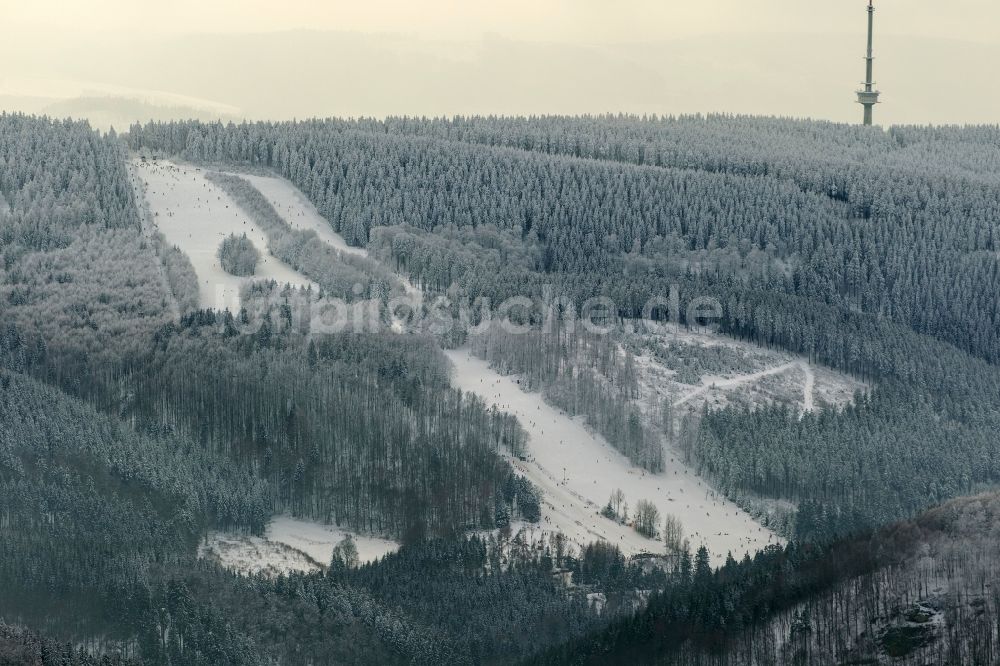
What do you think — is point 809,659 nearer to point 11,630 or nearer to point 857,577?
point 857,577

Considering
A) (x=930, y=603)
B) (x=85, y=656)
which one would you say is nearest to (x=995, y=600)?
(x=930, y=603)

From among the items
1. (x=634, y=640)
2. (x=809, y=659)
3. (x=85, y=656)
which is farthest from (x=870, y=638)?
(x=85, y=656)

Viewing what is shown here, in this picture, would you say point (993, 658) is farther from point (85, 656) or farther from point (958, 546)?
point (85, 656)

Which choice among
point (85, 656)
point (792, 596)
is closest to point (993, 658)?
point (792, 596)

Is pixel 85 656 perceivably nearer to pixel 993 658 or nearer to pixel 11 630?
pixel 11 630

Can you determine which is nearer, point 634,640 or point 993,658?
point 993,658

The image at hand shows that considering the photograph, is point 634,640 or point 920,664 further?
point 634,640

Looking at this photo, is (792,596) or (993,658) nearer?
(993,658)
